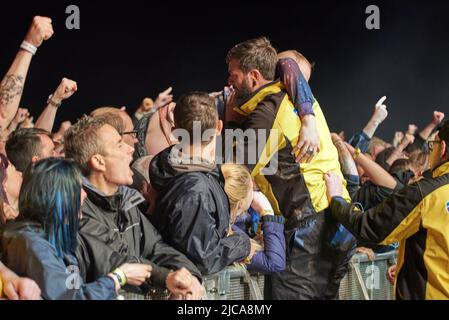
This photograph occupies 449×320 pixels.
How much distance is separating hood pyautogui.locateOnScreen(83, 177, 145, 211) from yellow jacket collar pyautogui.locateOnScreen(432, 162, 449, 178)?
1.28 meters

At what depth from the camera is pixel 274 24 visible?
26.2 ft

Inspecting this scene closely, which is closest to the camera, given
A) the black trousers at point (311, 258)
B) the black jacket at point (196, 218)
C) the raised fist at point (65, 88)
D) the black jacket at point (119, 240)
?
the black jacket at point (119, 240)

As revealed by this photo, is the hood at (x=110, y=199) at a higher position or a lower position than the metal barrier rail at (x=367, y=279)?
higher

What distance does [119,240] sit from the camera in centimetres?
288

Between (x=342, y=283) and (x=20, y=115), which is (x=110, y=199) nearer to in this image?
(x=342, y=283)

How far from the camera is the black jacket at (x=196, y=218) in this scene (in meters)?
3.00

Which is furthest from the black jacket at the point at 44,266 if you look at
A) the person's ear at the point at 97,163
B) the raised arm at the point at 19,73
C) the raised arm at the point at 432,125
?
the raised arm at the point at 432,125

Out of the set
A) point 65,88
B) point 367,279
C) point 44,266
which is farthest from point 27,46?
point 367,279

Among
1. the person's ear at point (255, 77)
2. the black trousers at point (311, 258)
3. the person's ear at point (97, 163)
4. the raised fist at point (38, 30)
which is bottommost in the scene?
the black trousers at point (311, 258)

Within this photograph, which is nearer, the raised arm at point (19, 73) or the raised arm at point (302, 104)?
the raised arm at point (302, 104)

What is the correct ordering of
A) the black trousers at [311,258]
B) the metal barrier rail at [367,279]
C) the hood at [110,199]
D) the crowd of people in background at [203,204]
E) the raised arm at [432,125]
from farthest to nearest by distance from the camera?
the raised arm at [432,125]
the metal barrier rail at [367,279]
the black trousers at [311,258]
the hood at [110,199]
the crowd of people in background at [203,204]

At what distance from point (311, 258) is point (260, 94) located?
824 millimetres

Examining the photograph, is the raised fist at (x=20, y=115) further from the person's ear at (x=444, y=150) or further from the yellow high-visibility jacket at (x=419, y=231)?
the person's ear at (x=444, y=150)
